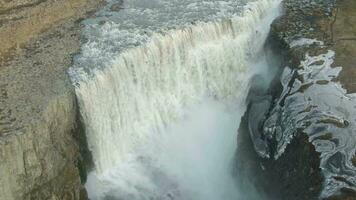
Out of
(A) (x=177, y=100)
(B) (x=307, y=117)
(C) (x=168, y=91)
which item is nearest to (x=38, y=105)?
(C) (x=168, y=91)

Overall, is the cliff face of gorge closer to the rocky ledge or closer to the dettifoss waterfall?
the dettifoss waterfall

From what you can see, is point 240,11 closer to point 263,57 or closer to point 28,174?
point 263,57

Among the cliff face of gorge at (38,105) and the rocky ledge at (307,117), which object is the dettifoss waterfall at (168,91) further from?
the rocky ledge at (307,117)

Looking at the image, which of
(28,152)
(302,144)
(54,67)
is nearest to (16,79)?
(54,67)

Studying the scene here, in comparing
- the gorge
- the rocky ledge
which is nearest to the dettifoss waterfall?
the gorge

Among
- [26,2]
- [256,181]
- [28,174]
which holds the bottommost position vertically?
[256,181]

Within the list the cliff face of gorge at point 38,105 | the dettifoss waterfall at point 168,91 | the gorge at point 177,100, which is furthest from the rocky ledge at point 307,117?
the cliff face of gorge at point 38,105
